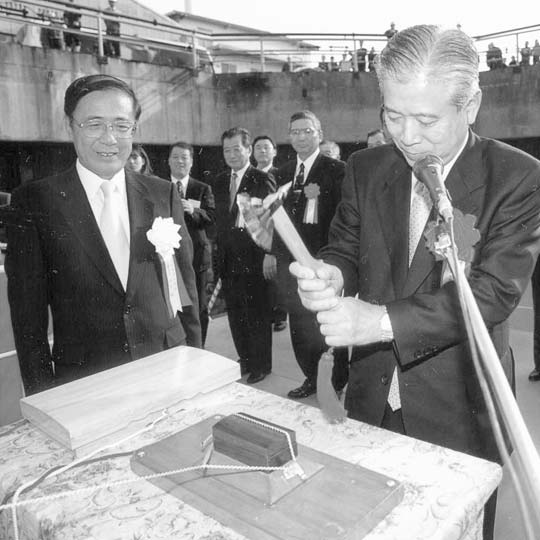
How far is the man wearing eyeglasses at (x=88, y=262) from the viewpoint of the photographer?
144cm

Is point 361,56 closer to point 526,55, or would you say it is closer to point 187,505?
point 526,55

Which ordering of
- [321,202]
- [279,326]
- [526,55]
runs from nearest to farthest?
[321,202]
[279,326]
[526,55]

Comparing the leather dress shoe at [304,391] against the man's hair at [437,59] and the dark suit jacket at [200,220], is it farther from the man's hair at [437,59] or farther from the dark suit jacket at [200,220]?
the man's hair at [437,59]

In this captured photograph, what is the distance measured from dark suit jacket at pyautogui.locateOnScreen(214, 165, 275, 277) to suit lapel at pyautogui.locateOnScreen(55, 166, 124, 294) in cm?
212

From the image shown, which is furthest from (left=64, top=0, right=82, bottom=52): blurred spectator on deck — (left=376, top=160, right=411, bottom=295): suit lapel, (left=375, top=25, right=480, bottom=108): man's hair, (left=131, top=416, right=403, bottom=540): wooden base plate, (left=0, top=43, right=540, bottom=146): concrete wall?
(left=131, top=416, right=403, bottom=540): wooden base plate

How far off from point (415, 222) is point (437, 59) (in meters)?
0.36

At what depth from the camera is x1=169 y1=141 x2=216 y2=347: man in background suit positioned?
3.93 meters

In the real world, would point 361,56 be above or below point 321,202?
above

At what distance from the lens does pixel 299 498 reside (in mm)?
731

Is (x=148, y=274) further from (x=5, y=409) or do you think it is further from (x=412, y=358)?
(x=5, y=409)

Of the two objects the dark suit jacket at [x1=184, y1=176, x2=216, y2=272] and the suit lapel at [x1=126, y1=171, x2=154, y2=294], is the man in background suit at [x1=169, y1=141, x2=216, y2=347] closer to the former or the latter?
the dark suit jacket at [x1=184, y1=176, x2=216, y2=272]

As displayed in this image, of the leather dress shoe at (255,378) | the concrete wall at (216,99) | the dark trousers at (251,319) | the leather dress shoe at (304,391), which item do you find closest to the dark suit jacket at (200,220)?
the dark trousers at (251,319)

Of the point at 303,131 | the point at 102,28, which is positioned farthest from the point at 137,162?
the point at 102,28

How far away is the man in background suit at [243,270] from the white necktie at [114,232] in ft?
6.84
